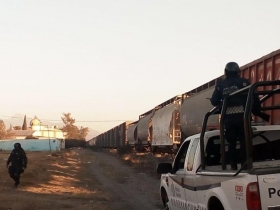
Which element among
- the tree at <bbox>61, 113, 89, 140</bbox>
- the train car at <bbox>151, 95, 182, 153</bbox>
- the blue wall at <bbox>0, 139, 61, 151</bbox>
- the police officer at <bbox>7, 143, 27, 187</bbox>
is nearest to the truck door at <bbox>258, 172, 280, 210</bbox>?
the police officer at <bbox>7, 143, 27, 187</bbox>

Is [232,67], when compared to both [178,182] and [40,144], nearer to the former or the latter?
[178,182]

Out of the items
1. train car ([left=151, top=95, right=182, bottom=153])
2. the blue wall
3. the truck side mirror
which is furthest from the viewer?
the blue wall

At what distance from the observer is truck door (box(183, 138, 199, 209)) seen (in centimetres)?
649

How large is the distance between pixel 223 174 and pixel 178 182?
7.50ft

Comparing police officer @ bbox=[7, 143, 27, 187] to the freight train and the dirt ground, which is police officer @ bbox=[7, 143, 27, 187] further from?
the freight train

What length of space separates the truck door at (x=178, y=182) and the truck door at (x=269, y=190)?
8.08ft

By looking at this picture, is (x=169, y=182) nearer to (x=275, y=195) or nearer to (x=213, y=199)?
(x=213, y=199)

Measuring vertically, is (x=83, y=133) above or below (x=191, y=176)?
above

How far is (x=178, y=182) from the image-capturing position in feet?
24.3

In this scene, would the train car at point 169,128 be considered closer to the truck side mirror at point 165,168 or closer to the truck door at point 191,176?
the truck side mirror at point 165,168

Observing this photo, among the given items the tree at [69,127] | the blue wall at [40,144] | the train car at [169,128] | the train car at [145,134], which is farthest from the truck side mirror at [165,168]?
the tree at [69,127]

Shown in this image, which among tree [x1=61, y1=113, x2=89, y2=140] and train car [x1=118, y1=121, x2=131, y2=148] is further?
tree [x1=61, y1=113, x2=89, y2=140]

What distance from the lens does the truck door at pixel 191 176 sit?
649 cm

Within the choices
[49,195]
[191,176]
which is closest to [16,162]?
[49,195]
